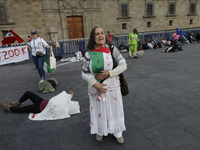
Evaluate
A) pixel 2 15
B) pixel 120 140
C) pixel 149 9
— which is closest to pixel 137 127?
pixel 120 140

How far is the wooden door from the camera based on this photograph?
2039 centimetres

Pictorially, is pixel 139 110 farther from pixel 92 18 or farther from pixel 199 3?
pixel 199 3

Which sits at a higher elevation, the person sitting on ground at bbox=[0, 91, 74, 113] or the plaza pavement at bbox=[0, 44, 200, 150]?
the person sitting on ground at bbox=[0, 91, 74, 113]

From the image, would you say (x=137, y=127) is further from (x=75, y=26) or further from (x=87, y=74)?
(x=75, y=26)

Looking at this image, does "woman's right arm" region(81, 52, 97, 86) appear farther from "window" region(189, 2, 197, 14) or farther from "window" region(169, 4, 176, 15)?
"window" region(189, 2, 197, 14)

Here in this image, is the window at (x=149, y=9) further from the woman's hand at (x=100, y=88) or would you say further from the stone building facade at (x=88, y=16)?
the woman's hand at (x=100, y=88)

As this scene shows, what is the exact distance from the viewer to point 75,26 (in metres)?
20.7

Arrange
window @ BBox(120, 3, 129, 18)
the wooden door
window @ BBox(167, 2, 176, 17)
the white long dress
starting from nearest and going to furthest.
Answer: the white long dress → the wooden door → window @ BBox(120, 3, 129, 18) → window @ BBox(167, 2, 176, 17)

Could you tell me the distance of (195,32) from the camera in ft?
62.6

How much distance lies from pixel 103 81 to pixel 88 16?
19921 millimetres

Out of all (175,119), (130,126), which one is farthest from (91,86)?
(175,119)

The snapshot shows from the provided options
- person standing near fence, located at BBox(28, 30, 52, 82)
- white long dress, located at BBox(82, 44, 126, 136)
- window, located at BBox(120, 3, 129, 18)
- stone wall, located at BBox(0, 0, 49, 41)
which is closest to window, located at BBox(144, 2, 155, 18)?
window, located at BBox(120, 3, 129, 18)

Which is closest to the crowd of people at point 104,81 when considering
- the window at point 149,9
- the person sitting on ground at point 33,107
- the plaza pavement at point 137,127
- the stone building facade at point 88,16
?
the plaza pavement at point 137,127

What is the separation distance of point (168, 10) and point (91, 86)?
27336 millimetres
